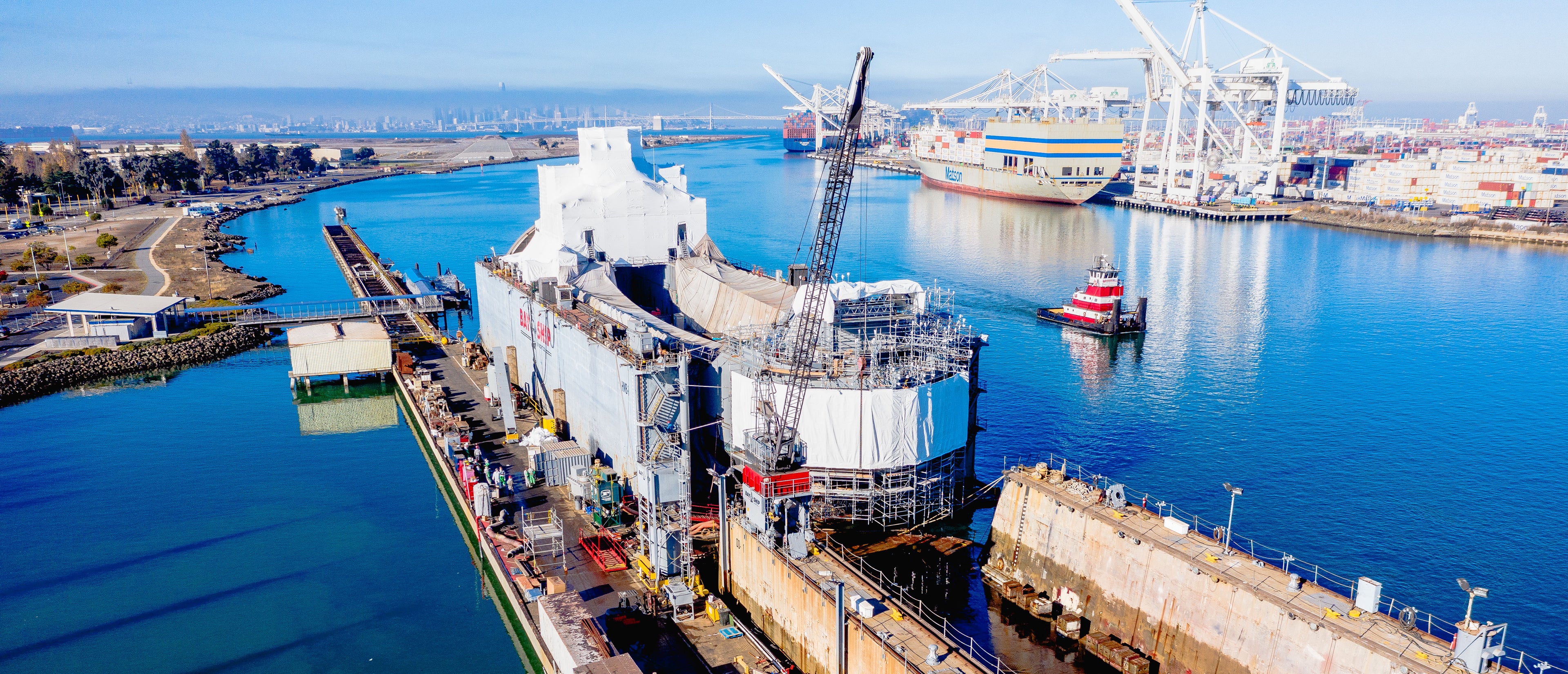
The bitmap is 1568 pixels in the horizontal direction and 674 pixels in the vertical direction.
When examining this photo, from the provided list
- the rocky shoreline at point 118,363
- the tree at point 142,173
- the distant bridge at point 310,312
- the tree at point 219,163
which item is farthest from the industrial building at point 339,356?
the tree at point 219,163

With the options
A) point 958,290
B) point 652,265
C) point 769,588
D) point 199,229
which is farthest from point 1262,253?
point 199,229

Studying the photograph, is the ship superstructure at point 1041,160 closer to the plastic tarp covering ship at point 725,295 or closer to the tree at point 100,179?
the plastic tarp covering ship at point 725,295

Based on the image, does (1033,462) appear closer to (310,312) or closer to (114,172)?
(310,312)

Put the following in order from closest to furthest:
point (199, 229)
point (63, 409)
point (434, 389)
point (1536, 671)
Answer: point (1536, 671), point (434, 389), point (63, 409), point (199, 229)

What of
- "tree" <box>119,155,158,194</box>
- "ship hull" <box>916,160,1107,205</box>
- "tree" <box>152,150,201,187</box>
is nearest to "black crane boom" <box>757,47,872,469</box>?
"ship hull" <box>916,160,1107,205</box>

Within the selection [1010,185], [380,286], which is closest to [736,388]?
[380,286]

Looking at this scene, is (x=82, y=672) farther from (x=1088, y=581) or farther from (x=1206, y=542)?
(x=1206, y=542)
